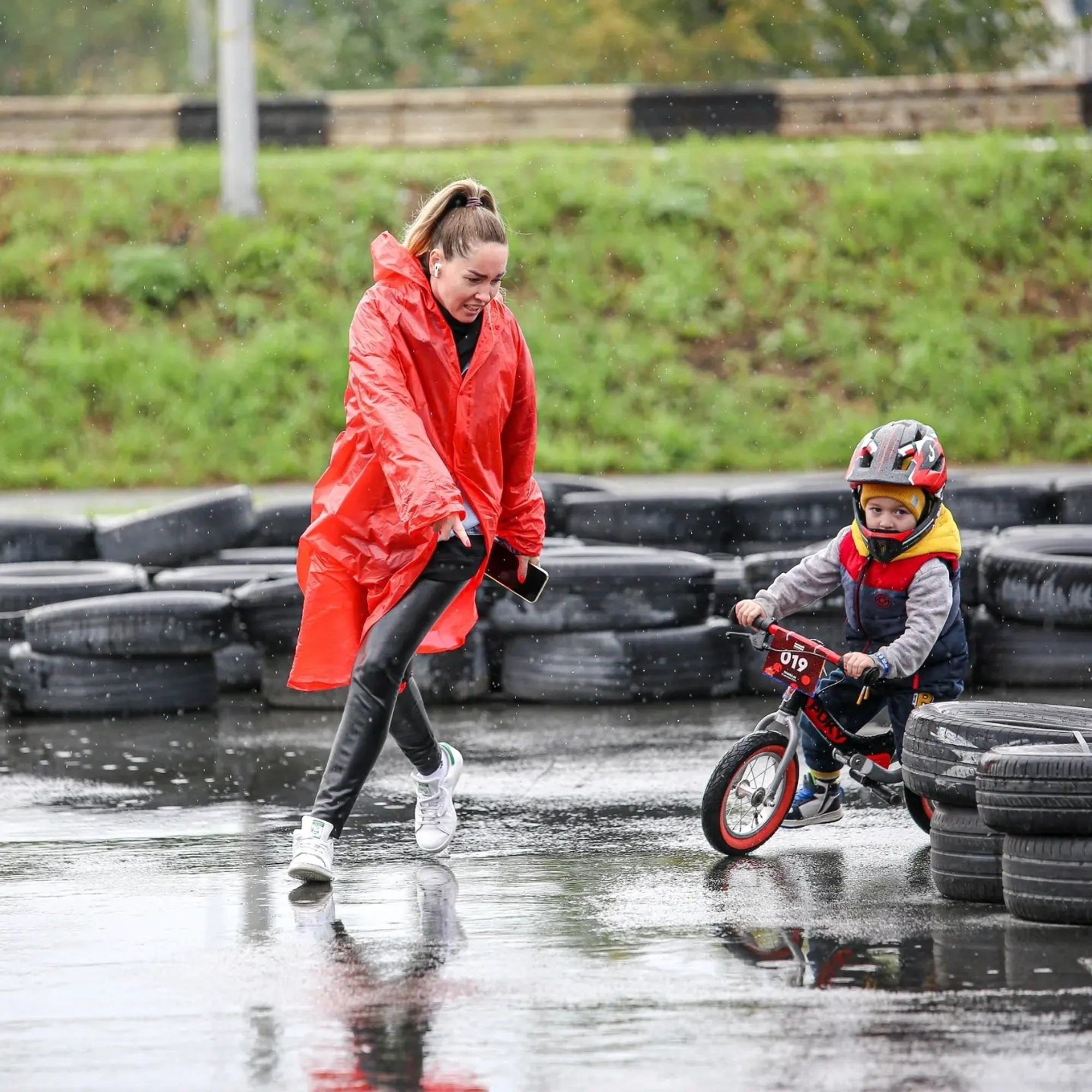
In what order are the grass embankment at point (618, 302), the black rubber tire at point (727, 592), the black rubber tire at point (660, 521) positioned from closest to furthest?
1. the black rubber tire at point (727, 592)
2. the black rubber tire at point (660, 521)
3. the grass embankment at point (618, 302)

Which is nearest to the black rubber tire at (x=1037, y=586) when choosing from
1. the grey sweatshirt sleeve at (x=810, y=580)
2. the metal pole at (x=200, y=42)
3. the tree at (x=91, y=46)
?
the grey sweatshirt sleeve at (x=810, y=580)

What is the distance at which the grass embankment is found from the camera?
2056 cm

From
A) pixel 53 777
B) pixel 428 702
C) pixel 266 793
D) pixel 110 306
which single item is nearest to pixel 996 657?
pixel 428 702

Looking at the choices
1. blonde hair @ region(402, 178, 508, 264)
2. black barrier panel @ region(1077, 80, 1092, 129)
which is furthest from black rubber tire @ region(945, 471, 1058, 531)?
black barrier panel @ region(1077, 80, 1092, 129)

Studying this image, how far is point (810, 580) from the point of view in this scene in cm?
581

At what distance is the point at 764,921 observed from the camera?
4.80 meters

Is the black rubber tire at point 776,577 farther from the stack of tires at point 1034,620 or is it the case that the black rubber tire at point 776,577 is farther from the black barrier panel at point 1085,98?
the black barrier panel at point 1085,98

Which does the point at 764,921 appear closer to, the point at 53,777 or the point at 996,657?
the point at 53,777

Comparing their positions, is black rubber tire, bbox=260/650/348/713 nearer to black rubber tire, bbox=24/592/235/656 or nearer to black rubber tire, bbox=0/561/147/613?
black rubber tire, bbox=24/592/235/656

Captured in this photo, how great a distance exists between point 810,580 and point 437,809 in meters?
1.36

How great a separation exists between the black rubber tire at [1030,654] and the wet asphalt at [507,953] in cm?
208

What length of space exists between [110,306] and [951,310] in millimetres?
9875

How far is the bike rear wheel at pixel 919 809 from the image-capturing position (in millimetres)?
5703

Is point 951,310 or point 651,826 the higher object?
point 951,310
